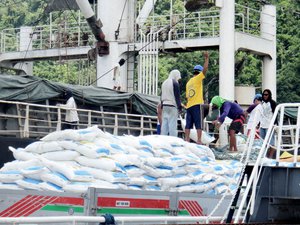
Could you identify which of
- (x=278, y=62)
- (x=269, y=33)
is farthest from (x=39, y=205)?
(x=278, y=62)

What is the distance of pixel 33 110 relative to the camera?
2036 cm

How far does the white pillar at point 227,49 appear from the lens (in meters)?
27.9

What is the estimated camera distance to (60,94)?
72.4ft

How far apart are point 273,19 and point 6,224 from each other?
2331 centimetres

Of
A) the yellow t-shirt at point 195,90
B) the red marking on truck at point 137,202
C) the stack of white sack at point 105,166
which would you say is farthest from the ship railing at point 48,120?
the red marking on truck at point 137,202

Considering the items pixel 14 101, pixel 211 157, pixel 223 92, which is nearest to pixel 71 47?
pixel 223 92

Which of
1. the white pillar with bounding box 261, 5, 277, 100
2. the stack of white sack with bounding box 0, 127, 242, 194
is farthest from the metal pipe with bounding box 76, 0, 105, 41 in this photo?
the stack of white sack with bounding box 0, 127, 242, 194

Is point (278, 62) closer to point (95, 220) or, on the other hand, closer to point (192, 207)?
point (192, 207)

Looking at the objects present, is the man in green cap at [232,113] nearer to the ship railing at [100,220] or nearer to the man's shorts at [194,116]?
the man's shorts at [194,116]

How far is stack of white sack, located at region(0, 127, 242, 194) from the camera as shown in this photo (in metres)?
11.0

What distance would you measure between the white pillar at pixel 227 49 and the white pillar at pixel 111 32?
321cm

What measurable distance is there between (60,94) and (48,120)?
4.60 feet

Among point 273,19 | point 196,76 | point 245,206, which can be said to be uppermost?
point 273,19

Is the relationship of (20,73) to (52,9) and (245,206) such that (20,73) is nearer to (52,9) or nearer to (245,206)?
(52,9)
